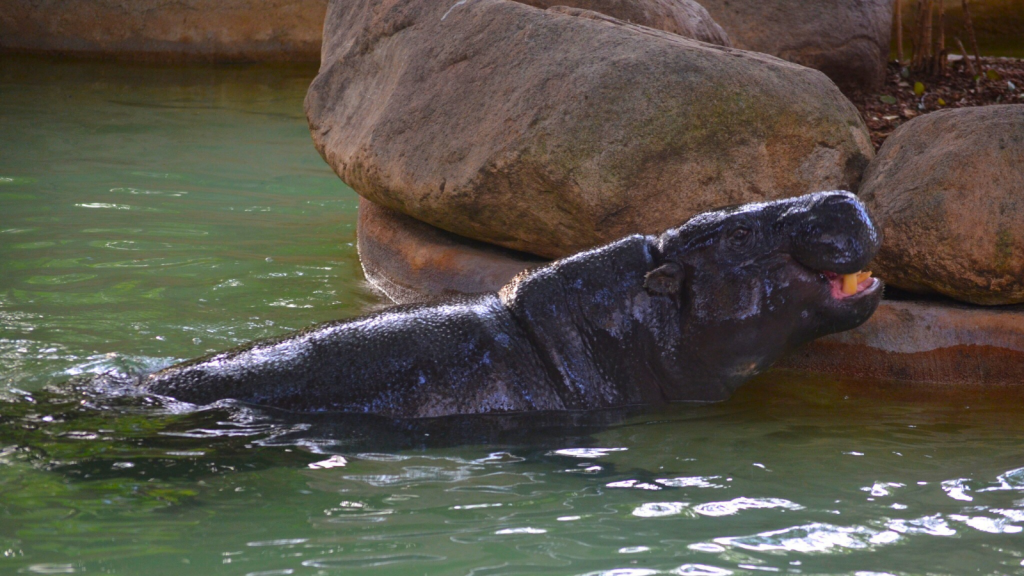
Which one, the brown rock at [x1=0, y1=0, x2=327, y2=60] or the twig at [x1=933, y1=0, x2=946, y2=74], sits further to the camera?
the brown rock at [x1=0, y1=0, x2=327, y2=60]

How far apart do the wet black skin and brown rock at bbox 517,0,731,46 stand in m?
2.73

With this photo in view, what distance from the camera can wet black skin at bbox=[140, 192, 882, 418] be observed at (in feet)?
13.3

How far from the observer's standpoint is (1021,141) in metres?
4.79

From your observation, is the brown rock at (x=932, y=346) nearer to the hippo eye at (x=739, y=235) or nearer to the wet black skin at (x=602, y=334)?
the wet black skin at (x=602, y=334)

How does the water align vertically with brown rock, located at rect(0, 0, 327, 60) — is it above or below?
below

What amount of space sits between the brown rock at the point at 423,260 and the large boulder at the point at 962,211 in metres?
1.84

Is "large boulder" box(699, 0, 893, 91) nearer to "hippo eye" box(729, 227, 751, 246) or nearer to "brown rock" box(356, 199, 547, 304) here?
"brown rock" box(356, 199, 547, 304)

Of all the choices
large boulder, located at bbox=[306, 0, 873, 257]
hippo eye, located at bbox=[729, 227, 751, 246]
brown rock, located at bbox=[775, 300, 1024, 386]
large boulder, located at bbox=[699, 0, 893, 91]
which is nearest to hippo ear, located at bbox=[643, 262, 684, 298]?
hippo eye, located at bbox=[729, 227, 751, 246]

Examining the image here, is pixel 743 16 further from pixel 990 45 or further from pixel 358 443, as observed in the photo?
pixel 990 45

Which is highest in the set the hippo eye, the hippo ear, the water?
the hippo eye

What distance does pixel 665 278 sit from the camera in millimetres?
4168

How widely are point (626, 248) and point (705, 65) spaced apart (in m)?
1.27

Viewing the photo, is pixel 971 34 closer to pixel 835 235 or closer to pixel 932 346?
pixel 932 346

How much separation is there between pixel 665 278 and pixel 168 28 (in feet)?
42.3
